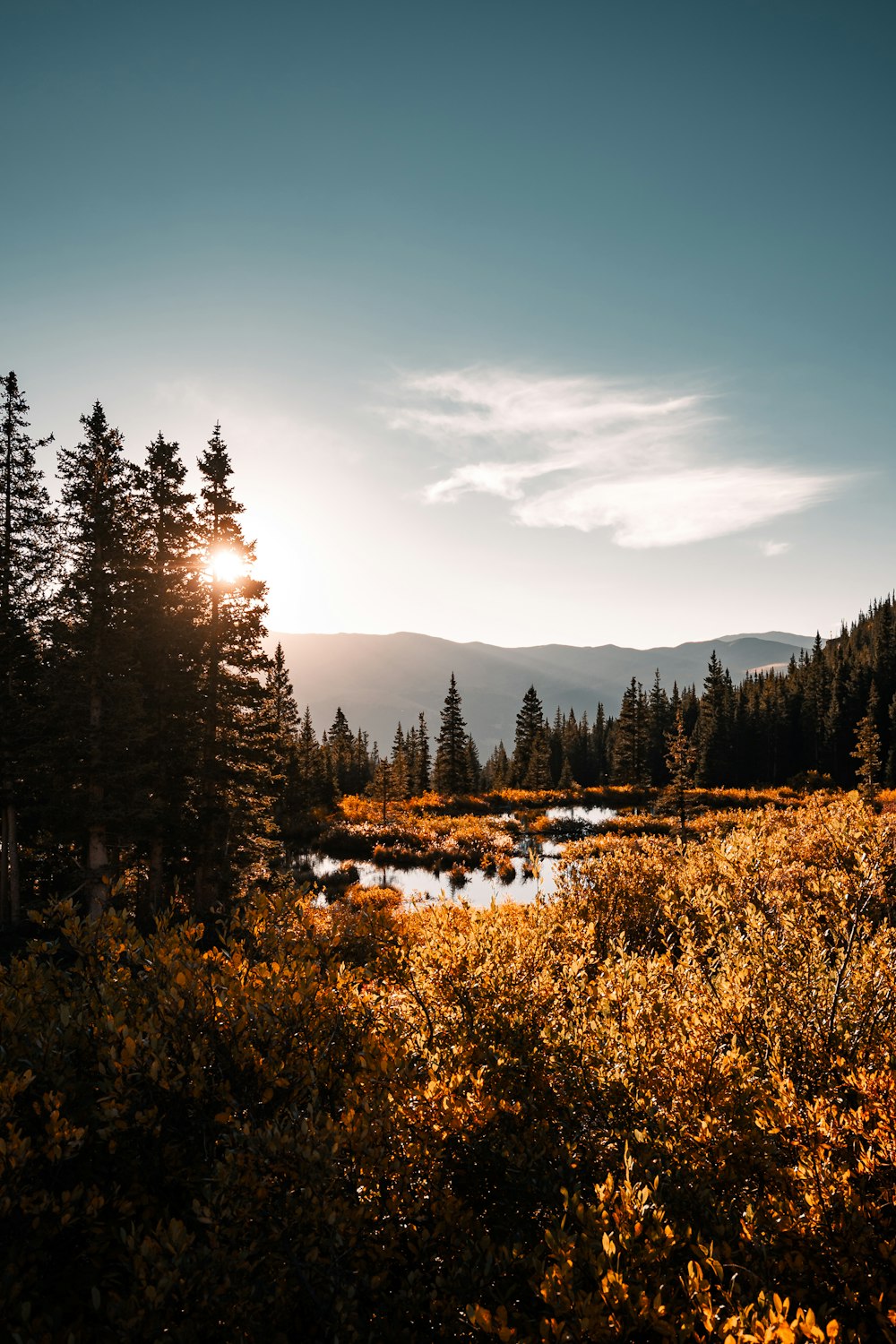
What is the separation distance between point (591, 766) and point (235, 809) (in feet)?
Result: 277

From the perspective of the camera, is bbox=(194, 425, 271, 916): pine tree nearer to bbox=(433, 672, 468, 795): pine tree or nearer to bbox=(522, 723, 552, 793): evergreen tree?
bbox=(433, 672, 468, 795): pine tree

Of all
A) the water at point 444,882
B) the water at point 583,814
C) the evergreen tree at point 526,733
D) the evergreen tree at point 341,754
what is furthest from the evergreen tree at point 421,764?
the water at point 444,882

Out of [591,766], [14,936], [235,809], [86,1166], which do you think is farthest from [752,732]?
[86,1166]

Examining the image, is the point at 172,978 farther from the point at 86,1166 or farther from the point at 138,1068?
the point at 86,1166

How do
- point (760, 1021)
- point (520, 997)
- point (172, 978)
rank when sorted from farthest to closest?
1. point (520, 997)
2. point (760, 1021)
3. point (172, 978)

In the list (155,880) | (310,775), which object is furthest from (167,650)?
(310,775)

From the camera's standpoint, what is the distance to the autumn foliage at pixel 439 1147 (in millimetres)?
3281

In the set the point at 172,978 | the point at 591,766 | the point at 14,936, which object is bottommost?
the point at 591,766

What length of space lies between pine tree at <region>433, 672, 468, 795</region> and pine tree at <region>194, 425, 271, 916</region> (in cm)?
4383

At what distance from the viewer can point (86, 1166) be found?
4.14 m

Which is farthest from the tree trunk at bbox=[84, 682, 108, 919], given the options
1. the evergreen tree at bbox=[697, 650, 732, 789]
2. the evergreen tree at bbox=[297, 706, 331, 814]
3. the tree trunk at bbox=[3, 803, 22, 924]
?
the evergreen tree at bbox=[697, 650, 732, 789]

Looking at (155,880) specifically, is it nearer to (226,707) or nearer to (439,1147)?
(226,707)

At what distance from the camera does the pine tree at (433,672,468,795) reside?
6517 centimetres

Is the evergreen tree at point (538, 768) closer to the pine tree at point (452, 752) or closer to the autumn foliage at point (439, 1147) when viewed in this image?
the pine tree at point (452, 752)
